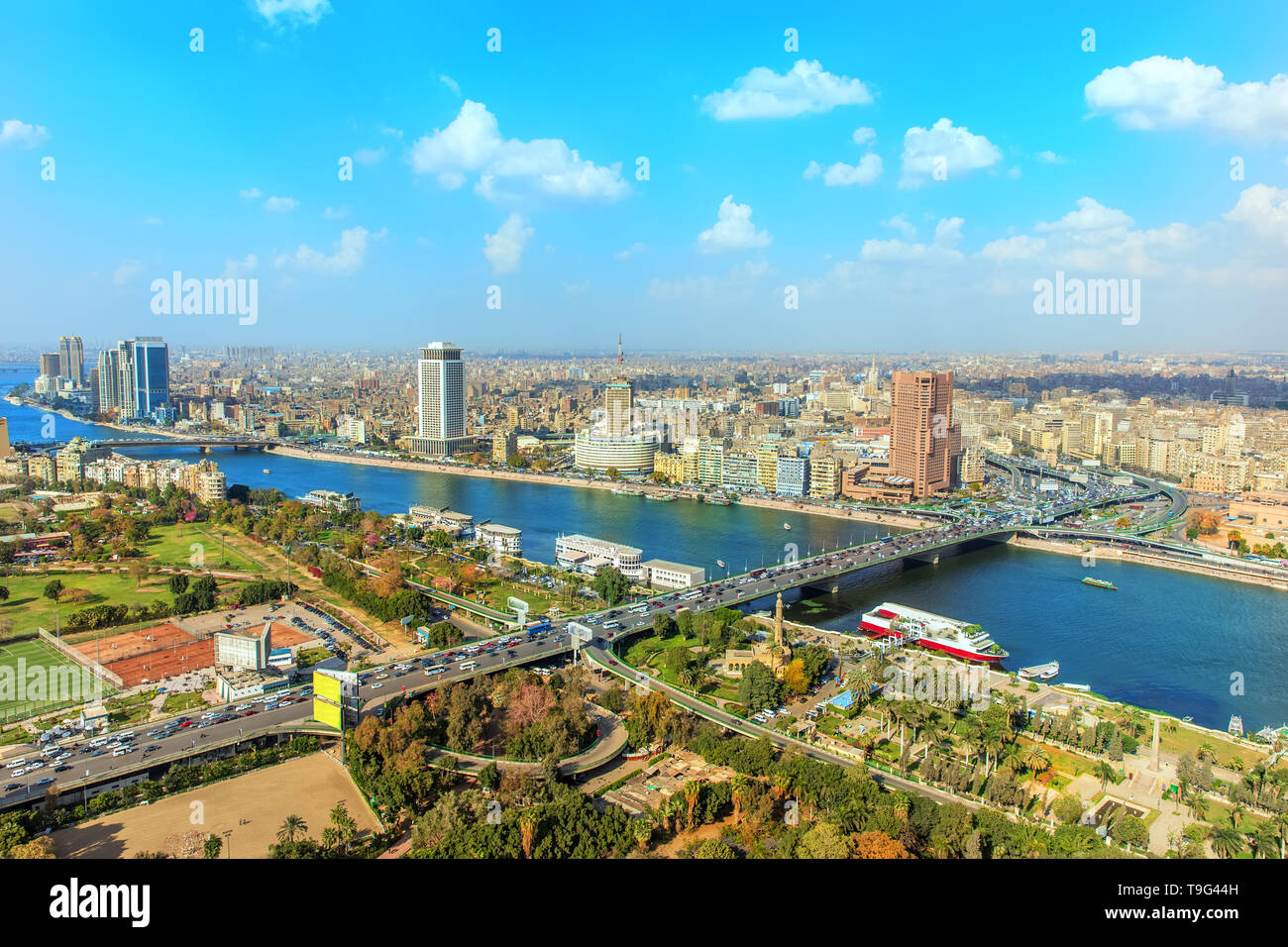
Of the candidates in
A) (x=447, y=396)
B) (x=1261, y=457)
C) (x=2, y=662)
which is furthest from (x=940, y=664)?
(x=447, y=396)

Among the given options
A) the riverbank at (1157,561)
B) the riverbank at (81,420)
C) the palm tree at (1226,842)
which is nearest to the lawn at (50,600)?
the palm tree at (1226,842)

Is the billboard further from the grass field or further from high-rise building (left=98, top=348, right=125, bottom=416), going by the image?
high-rise building (left=98, top=348, right=125, bottom=416)

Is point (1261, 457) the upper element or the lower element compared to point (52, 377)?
lower

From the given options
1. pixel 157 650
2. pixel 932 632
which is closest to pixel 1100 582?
pixel 932 632

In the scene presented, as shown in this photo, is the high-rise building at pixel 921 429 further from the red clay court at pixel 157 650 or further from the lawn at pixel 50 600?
the lawn at pixel 50 600

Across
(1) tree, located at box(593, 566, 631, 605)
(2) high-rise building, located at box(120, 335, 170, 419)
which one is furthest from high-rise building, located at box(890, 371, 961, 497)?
(2) high-rise building, located at box(120, 335, 170, 419)
